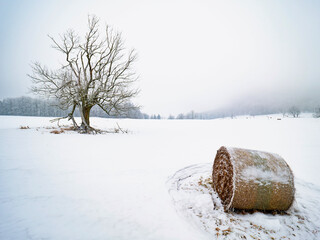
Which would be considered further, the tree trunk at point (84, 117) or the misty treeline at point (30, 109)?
the misty treeline at point (30, 109)

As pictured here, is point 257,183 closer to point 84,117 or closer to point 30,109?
point 84,117

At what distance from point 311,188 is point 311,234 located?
7.14 ft

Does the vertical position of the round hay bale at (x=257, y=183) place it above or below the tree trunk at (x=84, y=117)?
below

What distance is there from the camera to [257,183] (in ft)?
9.56

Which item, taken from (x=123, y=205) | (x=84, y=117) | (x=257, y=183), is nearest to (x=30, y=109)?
(x=84, y=117)

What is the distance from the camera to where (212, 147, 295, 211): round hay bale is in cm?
290

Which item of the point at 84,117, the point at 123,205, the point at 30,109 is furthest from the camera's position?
the point at 30,109

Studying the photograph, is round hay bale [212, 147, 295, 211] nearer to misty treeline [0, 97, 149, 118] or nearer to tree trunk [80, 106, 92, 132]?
tree trunk [80, 106, 92, 132]

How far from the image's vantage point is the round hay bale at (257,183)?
290cm

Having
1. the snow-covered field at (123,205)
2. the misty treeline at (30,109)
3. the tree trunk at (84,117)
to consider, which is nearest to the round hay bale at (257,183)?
the snow-covered field at (123,205)

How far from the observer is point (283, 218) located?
9.60 ft

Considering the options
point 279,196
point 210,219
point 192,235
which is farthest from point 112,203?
point 279,196

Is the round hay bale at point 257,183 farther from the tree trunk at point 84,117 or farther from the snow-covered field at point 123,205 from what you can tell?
the tree trunk at point 84,117

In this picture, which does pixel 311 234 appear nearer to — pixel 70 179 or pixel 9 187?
pixel 70 179
